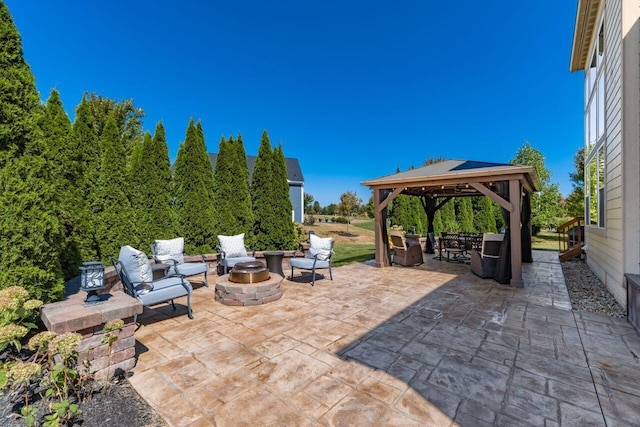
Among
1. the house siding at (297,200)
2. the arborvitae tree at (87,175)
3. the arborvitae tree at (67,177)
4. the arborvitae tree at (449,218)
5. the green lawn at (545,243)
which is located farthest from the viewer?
the house siding at (297,200)

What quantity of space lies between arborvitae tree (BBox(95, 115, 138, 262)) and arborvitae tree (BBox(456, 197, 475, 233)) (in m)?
15.2

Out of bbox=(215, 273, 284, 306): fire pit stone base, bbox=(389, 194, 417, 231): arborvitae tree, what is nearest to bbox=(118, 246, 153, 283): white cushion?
bbox=(215, 273, 284, 306): fire pit stone base

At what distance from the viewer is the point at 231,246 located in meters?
6.74

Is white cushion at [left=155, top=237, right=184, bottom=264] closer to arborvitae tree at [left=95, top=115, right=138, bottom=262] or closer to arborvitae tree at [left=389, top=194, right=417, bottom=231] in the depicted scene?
arborvitae tree at [left=95, top=115, right=138, bottom=262]

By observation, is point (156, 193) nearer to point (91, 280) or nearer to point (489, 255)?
point (91, 280)

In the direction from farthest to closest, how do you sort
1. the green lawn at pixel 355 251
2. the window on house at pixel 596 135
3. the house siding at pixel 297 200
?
1. the house siding at pixel 297 200
2. the green lawn at pixel 355 251
3. the window on house at pixel 596 135

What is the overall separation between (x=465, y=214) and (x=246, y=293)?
47.1 feet

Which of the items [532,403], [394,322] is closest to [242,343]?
[394,322]

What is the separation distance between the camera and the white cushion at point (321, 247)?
6492mm

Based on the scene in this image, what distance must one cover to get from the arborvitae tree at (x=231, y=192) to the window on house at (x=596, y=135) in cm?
837

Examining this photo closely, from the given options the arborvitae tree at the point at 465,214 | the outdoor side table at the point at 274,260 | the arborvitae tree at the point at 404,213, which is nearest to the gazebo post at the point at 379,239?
the outdoor side table at the point at 274,260

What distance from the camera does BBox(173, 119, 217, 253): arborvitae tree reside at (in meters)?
7.34

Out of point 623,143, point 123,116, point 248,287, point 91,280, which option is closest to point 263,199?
point 248,287

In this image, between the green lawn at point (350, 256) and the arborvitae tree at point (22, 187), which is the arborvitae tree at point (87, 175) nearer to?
the arborvitae tree at point (22, 187)
